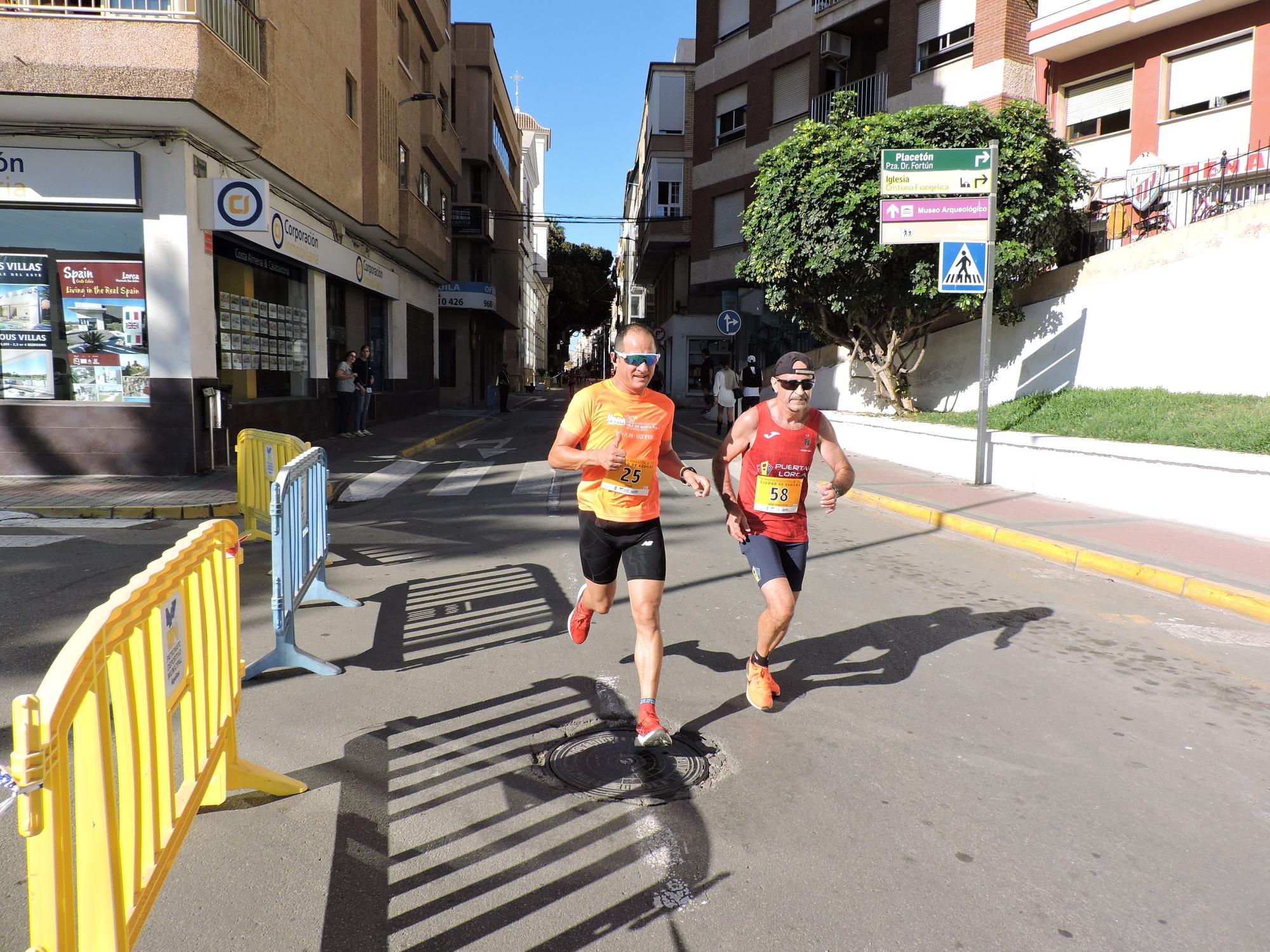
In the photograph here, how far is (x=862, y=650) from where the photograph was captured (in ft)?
17.5

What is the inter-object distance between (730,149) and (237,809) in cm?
2918

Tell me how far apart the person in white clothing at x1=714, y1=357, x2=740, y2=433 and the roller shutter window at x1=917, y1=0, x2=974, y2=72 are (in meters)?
9.88

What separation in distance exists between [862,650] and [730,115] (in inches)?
1097

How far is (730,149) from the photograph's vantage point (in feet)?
96.8

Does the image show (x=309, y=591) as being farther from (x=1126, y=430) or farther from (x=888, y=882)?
(x=1126, y=430)

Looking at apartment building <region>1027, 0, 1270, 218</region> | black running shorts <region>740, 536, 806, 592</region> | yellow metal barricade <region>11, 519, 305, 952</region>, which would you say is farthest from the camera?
apartment building <region>1027, 0, 1270, 218</region>

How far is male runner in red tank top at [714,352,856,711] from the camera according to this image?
4426mm

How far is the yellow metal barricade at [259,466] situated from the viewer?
7.47m

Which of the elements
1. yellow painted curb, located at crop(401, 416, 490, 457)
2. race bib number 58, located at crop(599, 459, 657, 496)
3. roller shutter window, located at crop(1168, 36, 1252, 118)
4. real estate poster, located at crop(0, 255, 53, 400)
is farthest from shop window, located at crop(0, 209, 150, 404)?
roller shutter window, located at crop(1168, 36, 1252, 118)

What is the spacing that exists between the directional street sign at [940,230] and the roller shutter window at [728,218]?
1739 centimetres

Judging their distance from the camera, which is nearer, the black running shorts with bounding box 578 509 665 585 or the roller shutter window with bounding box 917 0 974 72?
the black running shorts with bounding box 578 509 665 585

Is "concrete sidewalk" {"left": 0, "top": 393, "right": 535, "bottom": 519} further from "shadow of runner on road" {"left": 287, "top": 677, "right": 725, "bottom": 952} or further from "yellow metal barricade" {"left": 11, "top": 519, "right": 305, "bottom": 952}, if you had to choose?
"yellow metal barricade" {"left": 11, "top": 519, "right": 305, "bottom": 952}

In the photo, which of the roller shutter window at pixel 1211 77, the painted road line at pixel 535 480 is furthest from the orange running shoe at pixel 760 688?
the roller shutter window at pixel 1211 77

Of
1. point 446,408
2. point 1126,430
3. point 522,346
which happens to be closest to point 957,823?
point 1126,430
